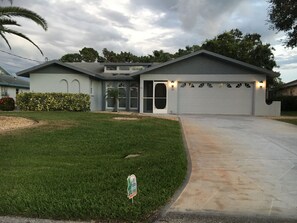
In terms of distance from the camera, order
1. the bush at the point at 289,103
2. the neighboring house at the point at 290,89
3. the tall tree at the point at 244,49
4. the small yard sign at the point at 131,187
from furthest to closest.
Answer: the neighboring house at the point at 290,89 < the tall tree at the point at 244,49 < the bush at the point at 289,103 < the small yard sign at the point at 131,187

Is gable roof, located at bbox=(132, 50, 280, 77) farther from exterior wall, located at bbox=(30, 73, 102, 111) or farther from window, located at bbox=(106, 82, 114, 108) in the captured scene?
window, located at bbox=(106, 82, 114, 108)

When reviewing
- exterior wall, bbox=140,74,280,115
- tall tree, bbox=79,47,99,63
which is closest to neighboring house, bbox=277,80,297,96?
exterior wall, bbox=140,74,280,115

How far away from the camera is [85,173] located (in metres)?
6.61

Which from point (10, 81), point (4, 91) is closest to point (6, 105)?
point (4, 91)

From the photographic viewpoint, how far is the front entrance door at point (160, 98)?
25391 millimetres

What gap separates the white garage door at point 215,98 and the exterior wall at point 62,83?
22.3ft

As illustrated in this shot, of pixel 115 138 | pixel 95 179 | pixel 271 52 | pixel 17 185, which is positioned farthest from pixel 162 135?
pixel 271 52

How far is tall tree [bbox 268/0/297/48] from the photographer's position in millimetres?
19828

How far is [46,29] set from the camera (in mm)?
14609

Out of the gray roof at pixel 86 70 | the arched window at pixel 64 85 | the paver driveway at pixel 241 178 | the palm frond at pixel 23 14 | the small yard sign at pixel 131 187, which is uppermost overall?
the palm frond at pixel 23 14

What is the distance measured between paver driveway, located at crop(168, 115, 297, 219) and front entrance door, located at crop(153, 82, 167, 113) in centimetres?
1403

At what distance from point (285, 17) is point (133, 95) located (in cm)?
1277

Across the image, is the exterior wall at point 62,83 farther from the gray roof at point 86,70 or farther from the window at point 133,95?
the window at point 133,95

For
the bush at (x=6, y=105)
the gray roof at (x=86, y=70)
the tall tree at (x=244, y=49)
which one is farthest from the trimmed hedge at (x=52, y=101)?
the tall tree at (x=244, y=49)
